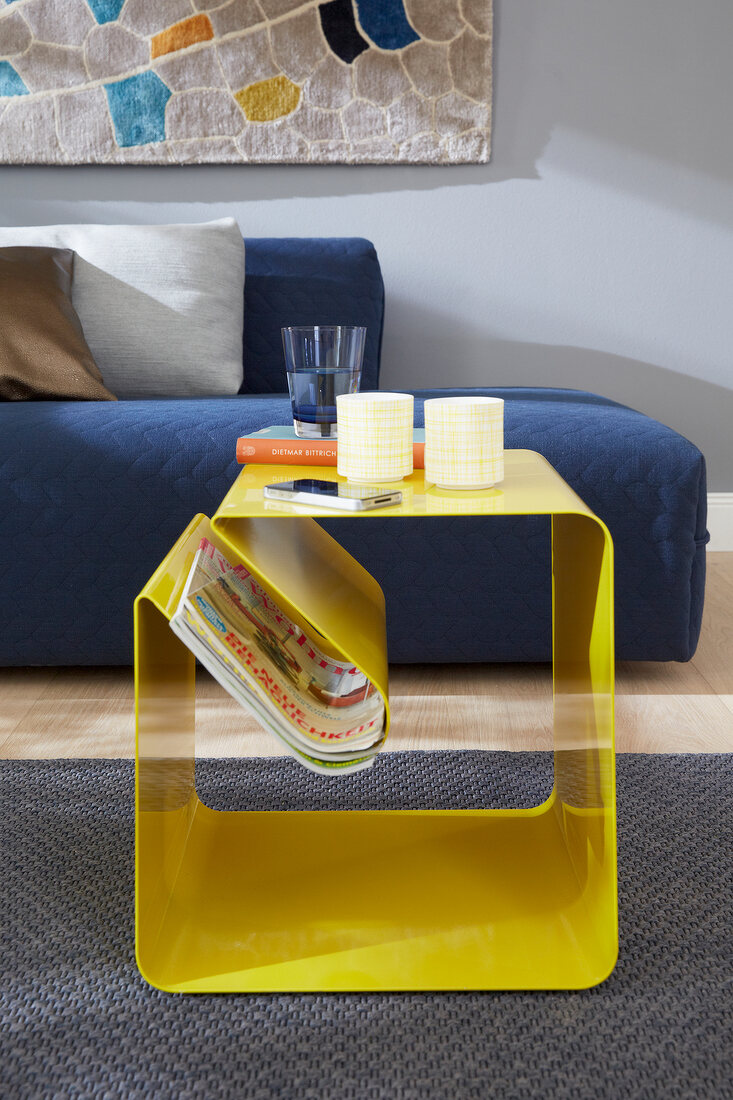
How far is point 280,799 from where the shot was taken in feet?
3.92

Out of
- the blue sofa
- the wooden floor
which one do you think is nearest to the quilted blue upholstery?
the blue sofa

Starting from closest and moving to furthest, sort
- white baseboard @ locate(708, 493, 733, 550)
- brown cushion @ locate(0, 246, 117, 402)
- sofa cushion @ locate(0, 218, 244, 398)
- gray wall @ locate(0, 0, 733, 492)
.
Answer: brown cushion @ locate(0, 246, 117, 402) < sofa cushion @ locate(0, 218, 244, 398) < gray wall @ locate(0, 0, 733, 492) < white baseboard @ locate(708, 493, 733, 550)

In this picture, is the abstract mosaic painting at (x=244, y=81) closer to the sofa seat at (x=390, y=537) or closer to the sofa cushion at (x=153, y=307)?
the sofa cushion at (x=153, y=307)

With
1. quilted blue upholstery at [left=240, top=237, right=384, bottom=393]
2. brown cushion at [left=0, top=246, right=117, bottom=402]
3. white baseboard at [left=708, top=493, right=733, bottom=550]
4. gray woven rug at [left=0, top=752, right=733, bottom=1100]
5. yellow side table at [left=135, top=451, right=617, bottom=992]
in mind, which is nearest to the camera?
gray woven rug at [left=0, top=752, right=733, bottom=1100]

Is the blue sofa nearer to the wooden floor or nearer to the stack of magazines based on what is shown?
the wooden floor

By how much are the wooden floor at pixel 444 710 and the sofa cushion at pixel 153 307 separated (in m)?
0.76

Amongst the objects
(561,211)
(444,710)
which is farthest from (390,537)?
(561,211)

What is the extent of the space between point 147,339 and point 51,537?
75 centimetres

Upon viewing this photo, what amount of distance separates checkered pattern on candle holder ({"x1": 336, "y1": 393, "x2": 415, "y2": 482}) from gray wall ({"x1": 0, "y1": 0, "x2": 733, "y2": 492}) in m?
1.73

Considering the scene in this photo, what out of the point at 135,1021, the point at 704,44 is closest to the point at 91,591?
the point at 135,1021

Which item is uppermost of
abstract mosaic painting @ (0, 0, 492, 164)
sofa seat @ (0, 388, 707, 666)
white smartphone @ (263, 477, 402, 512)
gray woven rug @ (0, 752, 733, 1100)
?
abstract mosaic painting @ (0, 0, 492, 164)

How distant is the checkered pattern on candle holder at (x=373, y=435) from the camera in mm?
901

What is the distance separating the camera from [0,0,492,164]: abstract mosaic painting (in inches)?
93.7

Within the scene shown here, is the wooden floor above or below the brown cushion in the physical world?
below
